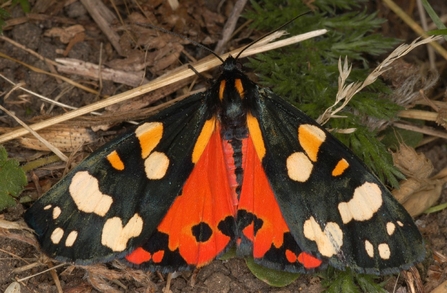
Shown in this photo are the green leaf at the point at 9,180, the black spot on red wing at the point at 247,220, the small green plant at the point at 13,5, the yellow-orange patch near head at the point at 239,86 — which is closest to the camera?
the black spot on red wing at the point at 247,220

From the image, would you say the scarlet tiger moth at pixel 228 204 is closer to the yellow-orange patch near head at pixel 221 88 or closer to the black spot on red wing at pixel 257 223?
the black spot on red wing at pixel 257 223

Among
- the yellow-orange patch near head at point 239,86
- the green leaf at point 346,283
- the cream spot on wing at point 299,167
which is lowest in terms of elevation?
the green leaf at point 346,283

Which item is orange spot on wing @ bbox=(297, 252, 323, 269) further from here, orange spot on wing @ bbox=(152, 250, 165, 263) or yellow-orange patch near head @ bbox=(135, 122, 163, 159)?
yellow-orange patch near head @ bbox=(135, 122, 163, 159)

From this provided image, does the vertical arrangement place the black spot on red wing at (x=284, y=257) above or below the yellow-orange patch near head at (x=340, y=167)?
below

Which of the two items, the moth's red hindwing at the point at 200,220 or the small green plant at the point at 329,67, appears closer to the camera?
the moth's red hindwing at the point at 200,220

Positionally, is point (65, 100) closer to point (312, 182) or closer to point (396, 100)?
point (312, 182)

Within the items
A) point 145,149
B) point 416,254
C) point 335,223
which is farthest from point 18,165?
point 416,254

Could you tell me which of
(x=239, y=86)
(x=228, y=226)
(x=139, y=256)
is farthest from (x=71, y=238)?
(x=239, y=86)

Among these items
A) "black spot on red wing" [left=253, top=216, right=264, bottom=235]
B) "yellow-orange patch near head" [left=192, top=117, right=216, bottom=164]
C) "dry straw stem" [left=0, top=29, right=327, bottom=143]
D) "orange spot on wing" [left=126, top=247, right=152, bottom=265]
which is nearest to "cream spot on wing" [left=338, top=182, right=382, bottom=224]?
"black spot on red wing" [left=253, top=216, right=264, bottom=235]

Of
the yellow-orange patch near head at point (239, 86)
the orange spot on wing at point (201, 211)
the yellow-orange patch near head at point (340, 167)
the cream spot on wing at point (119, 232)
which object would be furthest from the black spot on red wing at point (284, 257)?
the yellow-orange patch near head at point (239, 86)
